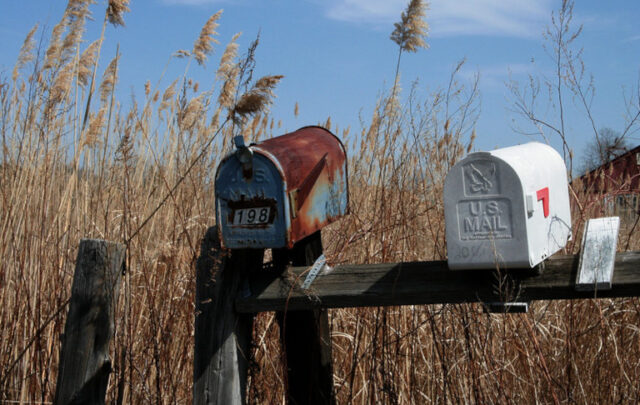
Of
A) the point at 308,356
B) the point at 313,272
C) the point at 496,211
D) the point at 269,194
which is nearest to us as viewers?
the point at 496,211

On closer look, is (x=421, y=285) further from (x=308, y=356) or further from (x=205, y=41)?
(x=205, y=41)

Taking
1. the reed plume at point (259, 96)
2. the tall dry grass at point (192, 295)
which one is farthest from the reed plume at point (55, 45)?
the reed plume at point (259, 96)

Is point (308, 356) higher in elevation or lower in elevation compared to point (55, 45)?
lower

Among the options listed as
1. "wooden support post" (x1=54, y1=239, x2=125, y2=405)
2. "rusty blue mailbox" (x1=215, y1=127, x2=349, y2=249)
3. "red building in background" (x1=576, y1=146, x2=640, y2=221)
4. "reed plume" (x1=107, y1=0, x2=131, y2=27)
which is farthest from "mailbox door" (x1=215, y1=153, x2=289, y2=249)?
"reed plume" (x1=107, y1=0, x2=131, y2=27)

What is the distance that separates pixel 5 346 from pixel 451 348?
166cm

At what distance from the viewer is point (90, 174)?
282 cm

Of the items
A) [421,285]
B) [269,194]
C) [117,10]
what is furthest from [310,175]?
[117,10]

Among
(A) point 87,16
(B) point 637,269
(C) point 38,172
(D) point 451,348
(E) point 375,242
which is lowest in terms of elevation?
(D) point 451,348

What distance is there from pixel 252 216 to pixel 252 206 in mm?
24

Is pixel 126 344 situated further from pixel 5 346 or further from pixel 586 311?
pixel 586 311

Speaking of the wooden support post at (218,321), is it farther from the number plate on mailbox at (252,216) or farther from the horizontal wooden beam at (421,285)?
the number plate on mailbox at (252,216)

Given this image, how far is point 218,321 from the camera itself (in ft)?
5.48

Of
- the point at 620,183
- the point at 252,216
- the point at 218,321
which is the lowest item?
the point at 218,321

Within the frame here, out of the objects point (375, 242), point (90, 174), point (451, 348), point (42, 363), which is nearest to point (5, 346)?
point (42, 363)
